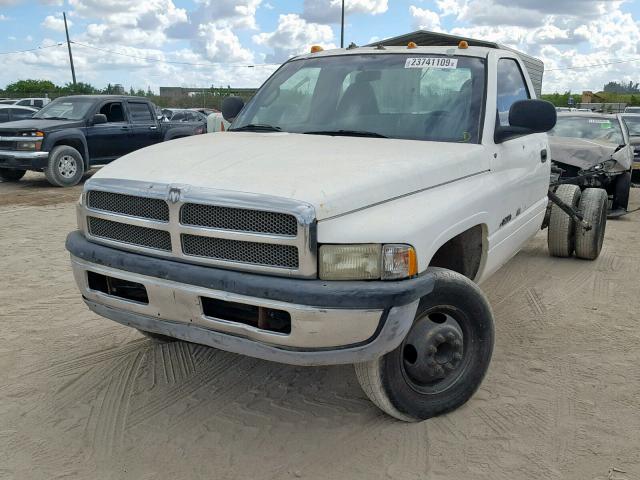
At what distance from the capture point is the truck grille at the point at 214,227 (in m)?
2.63

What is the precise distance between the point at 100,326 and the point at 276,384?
1.69 meters

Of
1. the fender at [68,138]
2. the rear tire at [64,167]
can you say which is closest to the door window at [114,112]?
the fender at [68,138]

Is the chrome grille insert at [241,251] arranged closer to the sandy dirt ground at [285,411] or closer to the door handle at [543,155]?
the sandy dirt ground at [285,411]

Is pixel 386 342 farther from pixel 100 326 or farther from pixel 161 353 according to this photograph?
pixel 100 326

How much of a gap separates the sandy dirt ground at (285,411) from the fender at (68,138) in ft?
24.2

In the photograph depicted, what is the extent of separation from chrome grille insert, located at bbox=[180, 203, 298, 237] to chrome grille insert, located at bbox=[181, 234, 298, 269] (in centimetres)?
6

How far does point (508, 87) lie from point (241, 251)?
2563 millimetres

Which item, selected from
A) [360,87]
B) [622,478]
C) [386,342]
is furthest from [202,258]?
[622,478]

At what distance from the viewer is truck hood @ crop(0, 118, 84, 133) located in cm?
1168

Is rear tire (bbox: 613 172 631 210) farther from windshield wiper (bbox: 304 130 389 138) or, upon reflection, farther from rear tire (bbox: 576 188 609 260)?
windshield wiper (bbox: 304 130 389 138)

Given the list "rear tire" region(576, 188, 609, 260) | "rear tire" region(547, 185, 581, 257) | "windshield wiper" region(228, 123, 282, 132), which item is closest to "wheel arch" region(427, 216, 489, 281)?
"windshield wiper" region(228, 123, 282, 132)

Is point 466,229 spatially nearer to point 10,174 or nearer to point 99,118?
point 99,118

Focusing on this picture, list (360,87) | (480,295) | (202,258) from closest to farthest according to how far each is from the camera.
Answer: (202,258) → (480,295) → (360,87)

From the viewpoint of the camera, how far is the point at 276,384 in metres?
3.73
